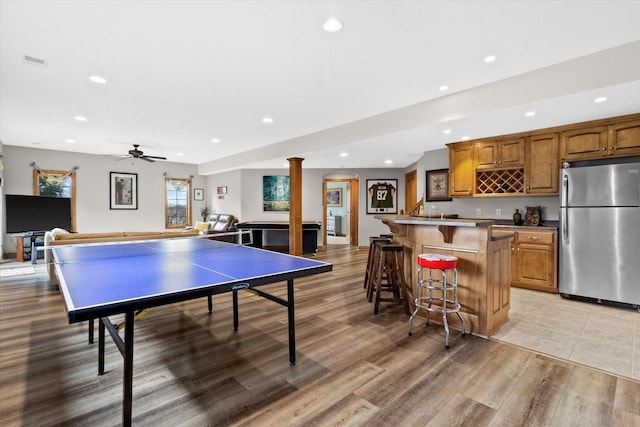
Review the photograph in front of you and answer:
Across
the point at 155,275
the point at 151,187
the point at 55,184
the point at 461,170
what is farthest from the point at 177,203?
the point at 155,275

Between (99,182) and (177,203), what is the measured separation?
2186mm

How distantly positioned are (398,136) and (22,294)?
5.83 m

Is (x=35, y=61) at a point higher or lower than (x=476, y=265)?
higher

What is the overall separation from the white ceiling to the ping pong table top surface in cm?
188

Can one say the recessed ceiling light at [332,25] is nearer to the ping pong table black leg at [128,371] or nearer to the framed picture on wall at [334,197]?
the ping pong table black leg at [128,371]

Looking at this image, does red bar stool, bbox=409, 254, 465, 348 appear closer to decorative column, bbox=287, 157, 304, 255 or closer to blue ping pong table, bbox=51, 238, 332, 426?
blue ping pong table, bbox=51, 238, 332, 426

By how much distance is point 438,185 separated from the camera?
5.81 metres

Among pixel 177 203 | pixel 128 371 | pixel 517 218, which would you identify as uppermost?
pixel 177 203

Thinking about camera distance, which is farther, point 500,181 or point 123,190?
point 123,190

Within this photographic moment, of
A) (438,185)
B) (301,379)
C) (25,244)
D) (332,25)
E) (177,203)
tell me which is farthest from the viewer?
(177,203)

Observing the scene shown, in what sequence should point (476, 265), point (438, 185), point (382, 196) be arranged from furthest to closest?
point (382, 196), point (438, 185), point (476, 265)

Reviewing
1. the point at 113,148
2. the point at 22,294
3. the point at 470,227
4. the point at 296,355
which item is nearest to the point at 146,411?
Answer: the point at 296,355

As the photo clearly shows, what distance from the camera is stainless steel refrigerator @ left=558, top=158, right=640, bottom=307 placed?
3.43 m

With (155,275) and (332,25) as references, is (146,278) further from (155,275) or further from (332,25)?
(332,25)
